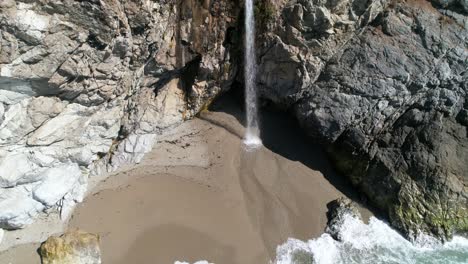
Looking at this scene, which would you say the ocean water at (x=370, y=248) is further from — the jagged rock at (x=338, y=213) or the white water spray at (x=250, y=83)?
the white water spray at (x=250, y=83)

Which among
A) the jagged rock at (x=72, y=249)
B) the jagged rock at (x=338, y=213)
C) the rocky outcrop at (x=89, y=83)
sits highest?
the rocky outcrop at (x=89, y=83)

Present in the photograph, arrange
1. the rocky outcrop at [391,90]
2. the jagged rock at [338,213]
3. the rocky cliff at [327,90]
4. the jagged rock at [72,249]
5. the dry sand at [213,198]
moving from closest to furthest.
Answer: the jagged rock at [72,249] → the dry sand at [213,198] → the rocky cliff at [327,90] → the jagged rock at [338,213] → the rocky outcrop at [391,90]

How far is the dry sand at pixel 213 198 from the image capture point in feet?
35.7

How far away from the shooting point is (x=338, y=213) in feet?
41.3

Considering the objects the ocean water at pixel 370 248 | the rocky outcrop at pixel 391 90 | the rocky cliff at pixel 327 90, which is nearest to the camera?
the rocky cliff at pixel 327 90

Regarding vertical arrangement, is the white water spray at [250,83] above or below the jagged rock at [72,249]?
above

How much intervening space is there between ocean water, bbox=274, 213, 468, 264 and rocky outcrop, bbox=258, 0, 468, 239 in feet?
1.35

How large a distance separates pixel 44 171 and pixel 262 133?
21.9ft

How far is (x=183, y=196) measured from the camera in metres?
12.1

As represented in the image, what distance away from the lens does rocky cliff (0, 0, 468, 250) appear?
36.6 feet

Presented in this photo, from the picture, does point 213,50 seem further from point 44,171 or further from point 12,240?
point 12,240

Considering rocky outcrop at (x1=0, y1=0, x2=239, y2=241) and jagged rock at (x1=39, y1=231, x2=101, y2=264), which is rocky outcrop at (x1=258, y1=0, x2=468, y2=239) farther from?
jagged rock at (x1=39, y1=231, x2=101, y2=264)

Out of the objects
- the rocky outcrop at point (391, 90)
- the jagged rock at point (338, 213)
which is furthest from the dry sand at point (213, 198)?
the rocky outcrop at point (391, 90)

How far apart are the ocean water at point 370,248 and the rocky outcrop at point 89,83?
5165 millimetres
